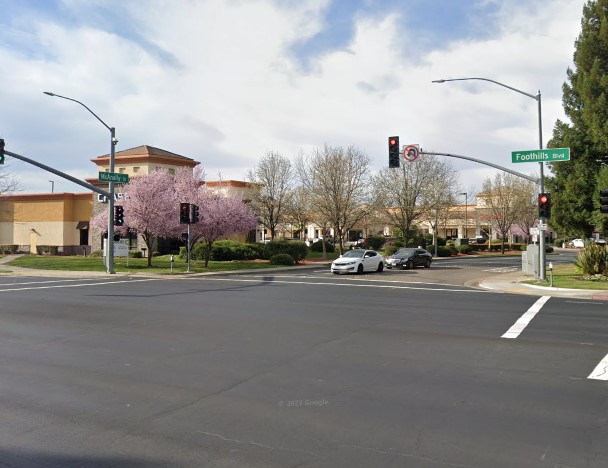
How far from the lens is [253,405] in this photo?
6.21 metres

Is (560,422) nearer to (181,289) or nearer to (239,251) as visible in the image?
(181,289)

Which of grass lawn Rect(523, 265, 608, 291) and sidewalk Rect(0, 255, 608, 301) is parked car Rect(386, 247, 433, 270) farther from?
grass lawn Rect(523, 265, 608, 291)

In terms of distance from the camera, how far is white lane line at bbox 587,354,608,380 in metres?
7.45

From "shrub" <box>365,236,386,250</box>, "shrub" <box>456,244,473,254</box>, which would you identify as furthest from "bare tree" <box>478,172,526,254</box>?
"shrub" <box>365,236,386,250</box>


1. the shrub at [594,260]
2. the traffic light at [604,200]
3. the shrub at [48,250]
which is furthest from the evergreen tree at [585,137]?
the shrub at [48,250]

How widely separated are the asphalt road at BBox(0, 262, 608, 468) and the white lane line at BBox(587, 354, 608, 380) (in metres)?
0.10

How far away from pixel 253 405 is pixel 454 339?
551cm

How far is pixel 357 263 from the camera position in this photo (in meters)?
31.8

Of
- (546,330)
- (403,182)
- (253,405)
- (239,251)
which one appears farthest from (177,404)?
(403,182)

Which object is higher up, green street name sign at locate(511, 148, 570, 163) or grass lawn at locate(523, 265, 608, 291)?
green street name sign at locate(511, 148, 570, 163)

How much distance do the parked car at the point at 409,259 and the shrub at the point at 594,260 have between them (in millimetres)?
12468

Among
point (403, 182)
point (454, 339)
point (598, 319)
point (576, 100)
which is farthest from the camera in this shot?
point (403, 182)

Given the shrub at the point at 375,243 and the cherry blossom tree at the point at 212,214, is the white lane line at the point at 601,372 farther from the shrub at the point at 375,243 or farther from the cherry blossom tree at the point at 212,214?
the shrub at the point at 375,243

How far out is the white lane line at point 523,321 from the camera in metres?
11.0
